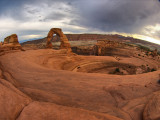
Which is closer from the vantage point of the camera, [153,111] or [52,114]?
[52,114]

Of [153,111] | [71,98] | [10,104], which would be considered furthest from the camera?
[71,98]

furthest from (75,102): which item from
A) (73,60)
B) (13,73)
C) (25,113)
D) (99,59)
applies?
(99,59)

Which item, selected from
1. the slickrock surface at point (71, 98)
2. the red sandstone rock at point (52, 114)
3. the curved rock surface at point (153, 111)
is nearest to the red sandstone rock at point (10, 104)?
the slickrock surface at point (71, 98)

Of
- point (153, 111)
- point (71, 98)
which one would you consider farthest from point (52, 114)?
point (153, 111)

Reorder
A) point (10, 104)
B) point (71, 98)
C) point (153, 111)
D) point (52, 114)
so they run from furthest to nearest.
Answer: point (71, 98)
point (153, 111)
point (10, 104)
point (52, 114)

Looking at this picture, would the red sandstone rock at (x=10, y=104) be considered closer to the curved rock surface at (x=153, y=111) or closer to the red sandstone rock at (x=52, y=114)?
the red sandstone rock at (x=52, y=114)

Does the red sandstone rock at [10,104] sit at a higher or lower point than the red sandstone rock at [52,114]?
higher

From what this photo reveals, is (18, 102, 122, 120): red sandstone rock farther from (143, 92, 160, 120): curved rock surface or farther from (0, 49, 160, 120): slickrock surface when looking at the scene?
(143, 92, 160, 120): curved rock surface

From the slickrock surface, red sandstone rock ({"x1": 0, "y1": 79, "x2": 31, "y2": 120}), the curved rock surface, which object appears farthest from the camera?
the curved rock surface

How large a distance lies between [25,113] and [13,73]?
498 centimetres

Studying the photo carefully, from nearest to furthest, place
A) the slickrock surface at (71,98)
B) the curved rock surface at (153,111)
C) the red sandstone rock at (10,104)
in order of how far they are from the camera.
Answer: the red sandstone rock at (10,104)
the slickrock surface at (71,98)
the curved rock surface at (153,111)

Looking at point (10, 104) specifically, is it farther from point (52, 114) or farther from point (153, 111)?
point (153, 111)

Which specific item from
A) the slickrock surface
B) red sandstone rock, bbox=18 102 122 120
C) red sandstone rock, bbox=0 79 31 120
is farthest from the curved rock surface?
red sandstone rock, bbox=0 79 31 120

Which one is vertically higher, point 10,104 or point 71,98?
point 10,104
